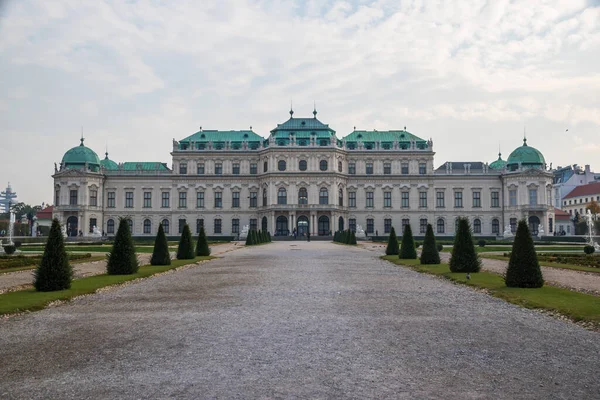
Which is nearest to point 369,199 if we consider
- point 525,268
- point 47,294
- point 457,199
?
point 457,199

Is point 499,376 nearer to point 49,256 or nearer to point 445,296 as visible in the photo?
point 445,296

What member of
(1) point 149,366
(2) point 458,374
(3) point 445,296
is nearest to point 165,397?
(1) point 149,366

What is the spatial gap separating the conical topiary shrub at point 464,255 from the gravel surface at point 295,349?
710 centimetres

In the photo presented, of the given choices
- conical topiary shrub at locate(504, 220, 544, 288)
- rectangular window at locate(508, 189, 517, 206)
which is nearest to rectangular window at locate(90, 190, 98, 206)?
rectangular window at locate(508, 189, 517, 206)

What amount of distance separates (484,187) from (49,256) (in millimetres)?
70358

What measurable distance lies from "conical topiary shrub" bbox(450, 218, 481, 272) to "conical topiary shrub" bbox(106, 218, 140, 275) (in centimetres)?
1200

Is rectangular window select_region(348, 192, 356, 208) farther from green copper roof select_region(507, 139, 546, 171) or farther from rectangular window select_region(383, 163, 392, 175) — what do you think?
green copper roof select_region(507, 139, 546, 171)

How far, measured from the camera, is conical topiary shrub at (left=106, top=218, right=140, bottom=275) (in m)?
20.4

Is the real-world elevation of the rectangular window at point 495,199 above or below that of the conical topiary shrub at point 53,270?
above

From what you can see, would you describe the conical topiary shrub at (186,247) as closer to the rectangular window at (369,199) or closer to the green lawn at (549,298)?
the green lawn at (549,298)

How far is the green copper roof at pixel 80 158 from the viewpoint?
7488cm

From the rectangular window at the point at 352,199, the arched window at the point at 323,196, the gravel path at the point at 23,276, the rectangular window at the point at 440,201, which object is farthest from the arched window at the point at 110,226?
the gravel path at the point at 23,276

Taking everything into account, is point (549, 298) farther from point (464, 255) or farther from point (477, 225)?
point (477, 225)

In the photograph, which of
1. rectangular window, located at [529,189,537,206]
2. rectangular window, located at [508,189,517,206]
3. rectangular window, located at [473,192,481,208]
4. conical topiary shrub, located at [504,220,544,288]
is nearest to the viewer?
conical topiary shrub, located at [504,220,544,288]
